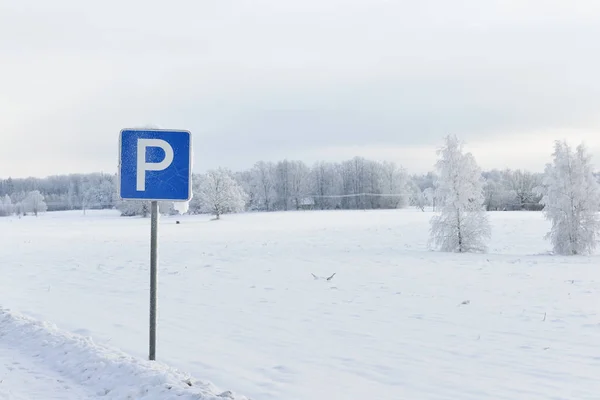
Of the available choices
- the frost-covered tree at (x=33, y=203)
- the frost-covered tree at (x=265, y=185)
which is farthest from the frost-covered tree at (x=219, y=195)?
the frost-covered tree at (x=33, y=203)

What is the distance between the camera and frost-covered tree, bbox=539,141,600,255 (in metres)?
29.1

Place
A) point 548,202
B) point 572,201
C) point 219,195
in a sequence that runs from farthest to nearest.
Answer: point 219,195 < point 548,202 < point 572,201

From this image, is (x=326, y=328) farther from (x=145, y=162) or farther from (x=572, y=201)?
(x=572, y=201)

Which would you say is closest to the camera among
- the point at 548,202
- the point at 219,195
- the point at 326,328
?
the point at 326,328

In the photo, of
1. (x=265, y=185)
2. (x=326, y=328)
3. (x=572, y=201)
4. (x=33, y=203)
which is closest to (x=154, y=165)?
(x=326, y=328)

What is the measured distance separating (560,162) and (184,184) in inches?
1143

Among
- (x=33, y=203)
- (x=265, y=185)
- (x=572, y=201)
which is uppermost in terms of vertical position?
(x=265, y=185)

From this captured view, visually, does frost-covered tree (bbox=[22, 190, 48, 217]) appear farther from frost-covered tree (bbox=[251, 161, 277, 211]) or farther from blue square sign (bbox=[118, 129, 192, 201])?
blue square sign (bbox=[118, 129, 192, 201])

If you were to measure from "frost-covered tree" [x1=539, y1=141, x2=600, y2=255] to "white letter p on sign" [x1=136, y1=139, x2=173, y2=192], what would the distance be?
2815 cm

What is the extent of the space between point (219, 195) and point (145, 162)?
73.7m

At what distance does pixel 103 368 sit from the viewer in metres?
6.39

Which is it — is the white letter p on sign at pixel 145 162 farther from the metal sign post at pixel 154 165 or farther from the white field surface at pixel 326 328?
the white field surface at pixel 326 328

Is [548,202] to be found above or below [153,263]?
above

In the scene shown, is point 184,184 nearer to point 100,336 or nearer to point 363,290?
point 100,336
